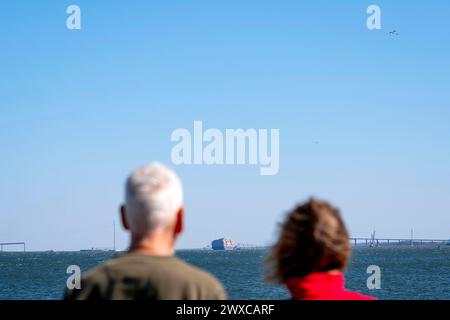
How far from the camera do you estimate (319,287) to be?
12.0 ft

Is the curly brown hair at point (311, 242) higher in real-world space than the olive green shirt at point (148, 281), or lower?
higher

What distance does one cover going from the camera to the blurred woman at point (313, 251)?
361 cm

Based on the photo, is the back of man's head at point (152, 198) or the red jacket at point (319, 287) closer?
the back of man's head at point (152, 198)

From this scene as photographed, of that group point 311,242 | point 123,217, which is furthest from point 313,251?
point 123,217

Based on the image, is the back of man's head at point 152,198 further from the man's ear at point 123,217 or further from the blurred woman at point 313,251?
the blurred woman at point 313,251

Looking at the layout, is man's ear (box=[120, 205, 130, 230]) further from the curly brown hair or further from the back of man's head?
the curly brown hair

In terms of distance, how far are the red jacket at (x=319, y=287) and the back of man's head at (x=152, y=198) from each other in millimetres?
630

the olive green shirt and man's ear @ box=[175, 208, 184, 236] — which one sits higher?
man's ear @ box=[175, 208, 184, 236]

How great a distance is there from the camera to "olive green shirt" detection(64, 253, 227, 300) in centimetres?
347

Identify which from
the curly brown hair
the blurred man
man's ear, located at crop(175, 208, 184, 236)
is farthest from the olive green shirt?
the curly brown hair

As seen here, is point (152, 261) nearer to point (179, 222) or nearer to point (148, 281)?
point (148, 281)

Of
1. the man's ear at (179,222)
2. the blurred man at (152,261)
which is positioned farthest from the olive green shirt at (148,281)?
the man's ear at (179,222)
